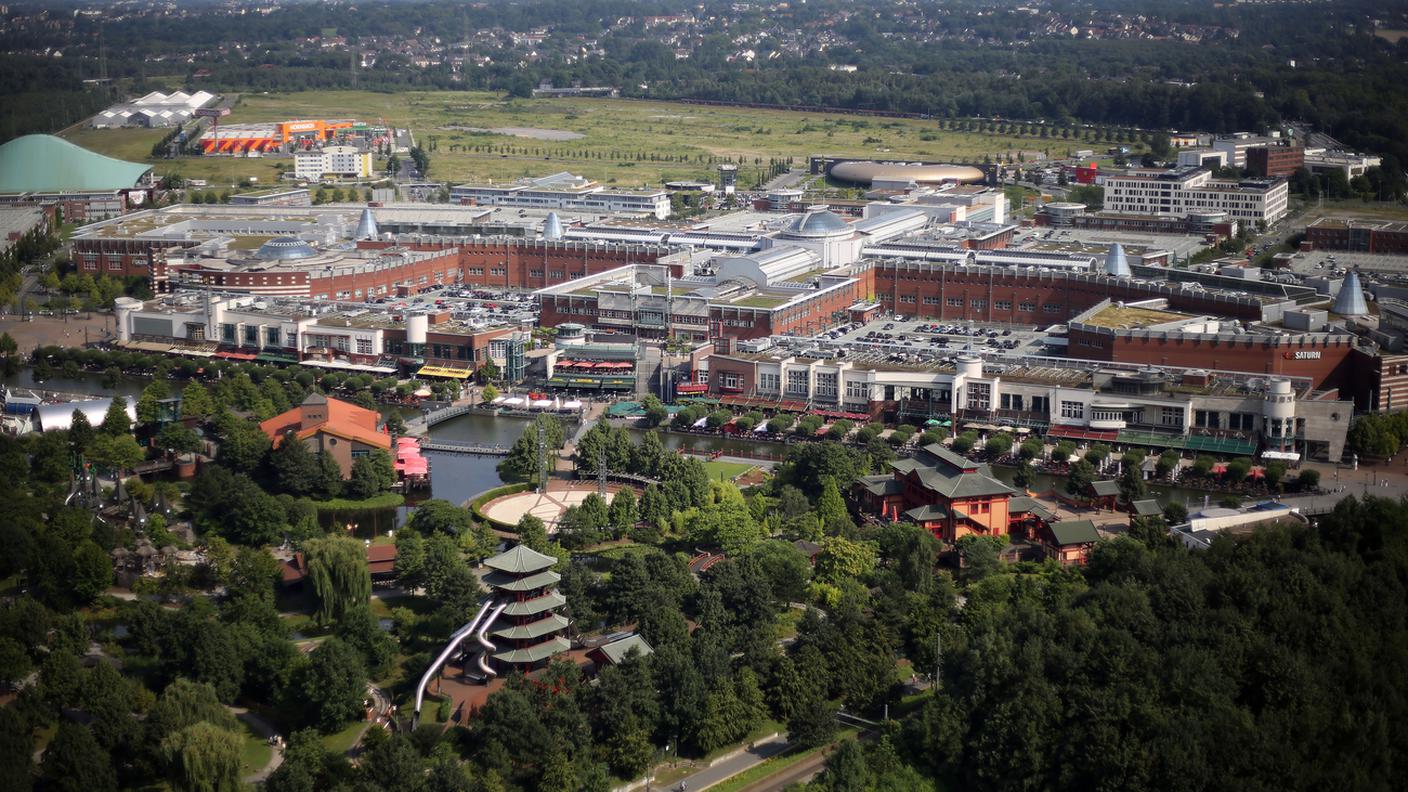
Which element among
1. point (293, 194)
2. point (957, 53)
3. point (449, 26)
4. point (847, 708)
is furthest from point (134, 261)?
point (449, 26)

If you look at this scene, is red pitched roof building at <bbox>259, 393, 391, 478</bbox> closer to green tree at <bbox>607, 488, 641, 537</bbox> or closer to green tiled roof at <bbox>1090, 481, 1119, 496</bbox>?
green tree at <bbox>607, 488, 641, 537</bbox>

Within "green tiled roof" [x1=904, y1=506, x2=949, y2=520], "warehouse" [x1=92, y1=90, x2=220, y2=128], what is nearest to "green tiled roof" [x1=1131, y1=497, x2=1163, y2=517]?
"green tiled roof" [x1=904, y1=506, x2=949, y2=520]

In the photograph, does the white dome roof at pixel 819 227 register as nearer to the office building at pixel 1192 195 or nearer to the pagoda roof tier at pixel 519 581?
the office building at pixel 1192 195

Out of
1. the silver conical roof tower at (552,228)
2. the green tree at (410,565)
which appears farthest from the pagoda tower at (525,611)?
the silver conical roof tower at (552,228)

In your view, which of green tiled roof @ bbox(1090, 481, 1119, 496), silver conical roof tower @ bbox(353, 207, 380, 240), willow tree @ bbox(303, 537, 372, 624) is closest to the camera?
A: willow tree @ bbox(303, 537, 372, 624)

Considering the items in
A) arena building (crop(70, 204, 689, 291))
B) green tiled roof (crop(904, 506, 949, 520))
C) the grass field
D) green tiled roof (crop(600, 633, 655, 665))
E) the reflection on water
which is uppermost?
the grass field

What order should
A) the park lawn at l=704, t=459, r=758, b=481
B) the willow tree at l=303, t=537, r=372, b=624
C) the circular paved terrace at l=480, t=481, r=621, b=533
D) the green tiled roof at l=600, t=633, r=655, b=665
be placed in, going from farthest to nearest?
1. the park lawn at l=704, t=459, r=758, b=481
2. the circular paved terrace at l=480, t=481, r=621, b=533
3. the willow tree at l=303, t=537, r=372, b=624
4. the green tiled roof at l=600, t=633, r=655, b=665
